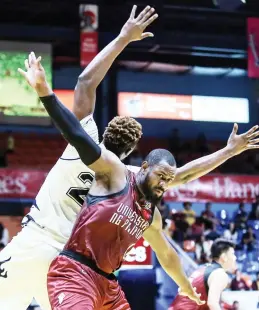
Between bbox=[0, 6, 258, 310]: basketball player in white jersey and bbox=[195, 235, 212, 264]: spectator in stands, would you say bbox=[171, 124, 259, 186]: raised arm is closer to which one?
bbox=[0, 6, 258, 310]: basketball player in white jersey

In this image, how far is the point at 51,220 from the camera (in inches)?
165

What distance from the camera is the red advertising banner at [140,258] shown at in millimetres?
10180

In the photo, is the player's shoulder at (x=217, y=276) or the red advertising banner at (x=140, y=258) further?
the red advertising banner at (x=140, y=258)

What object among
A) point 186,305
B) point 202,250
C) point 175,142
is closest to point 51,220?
point 186,305

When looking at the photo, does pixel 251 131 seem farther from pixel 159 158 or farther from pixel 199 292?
pixel 199 292

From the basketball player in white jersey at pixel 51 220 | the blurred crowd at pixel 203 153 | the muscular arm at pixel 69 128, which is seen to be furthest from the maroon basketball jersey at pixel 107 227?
the blurred crowd at pixel 203 153

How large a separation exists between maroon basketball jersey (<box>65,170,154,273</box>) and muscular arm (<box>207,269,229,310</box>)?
2.27 m

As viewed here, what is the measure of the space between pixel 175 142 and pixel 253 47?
4.31 m

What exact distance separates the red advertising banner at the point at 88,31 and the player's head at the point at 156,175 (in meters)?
11.7

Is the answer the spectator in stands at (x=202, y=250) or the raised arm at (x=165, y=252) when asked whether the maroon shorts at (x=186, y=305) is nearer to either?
the raised arm at (x=165, y=252)

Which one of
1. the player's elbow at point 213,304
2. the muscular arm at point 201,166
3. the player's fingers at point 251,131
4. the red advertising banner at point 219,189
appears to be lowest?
the red advertising banner at point 219,189

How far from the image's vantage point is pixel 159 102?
63.0 ft

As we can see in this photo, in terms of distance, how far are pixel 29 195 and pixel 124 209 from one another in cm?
1166

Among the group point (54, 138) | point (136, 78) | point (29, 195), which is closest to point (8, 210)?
point (29, 195)
